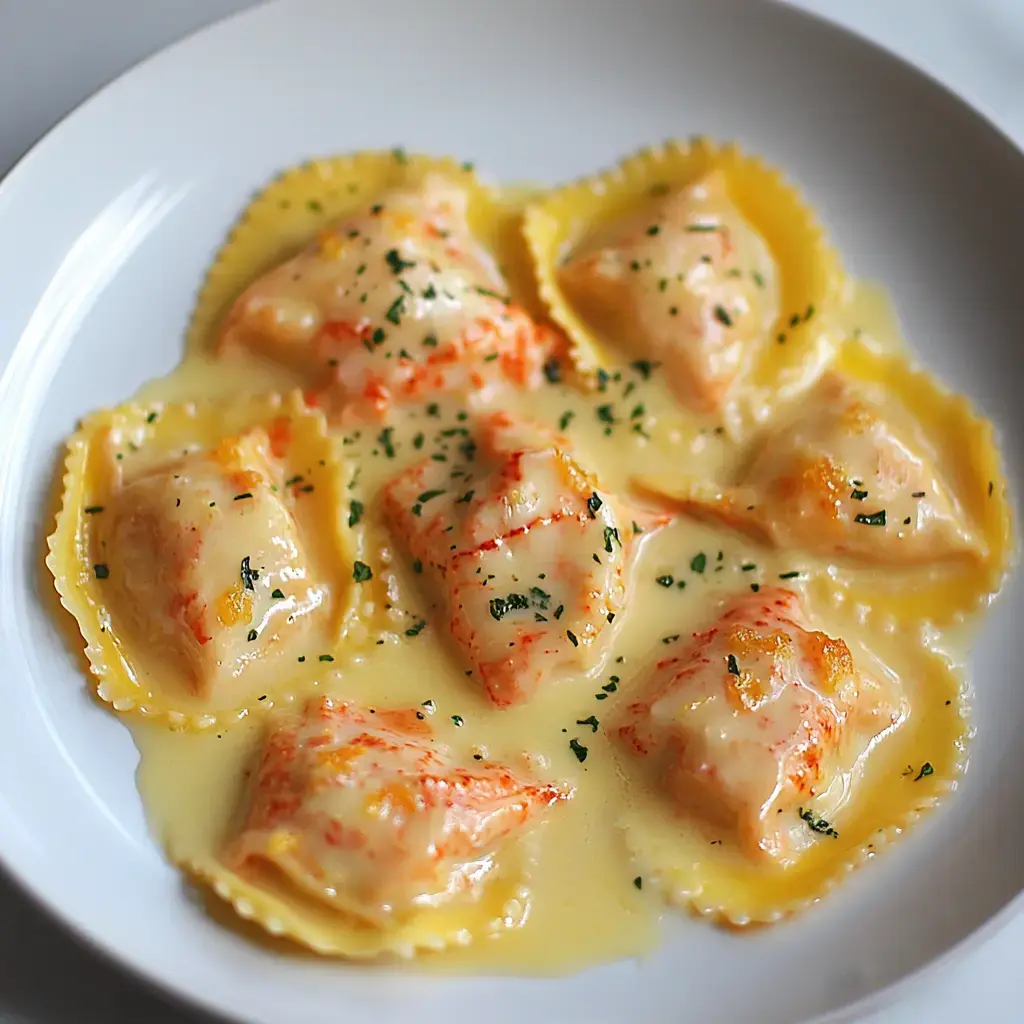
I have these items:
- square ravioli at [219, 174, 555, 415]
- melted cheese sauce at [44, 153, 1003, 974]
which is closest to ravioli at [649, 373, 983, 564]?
melted cheese sauce at [44, 153, 1003, 974]

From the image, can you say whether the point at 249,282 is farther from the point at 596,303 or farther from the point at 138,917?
the point at 138,917

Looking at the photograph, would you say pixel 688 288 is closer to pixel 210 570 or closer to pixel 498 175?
pixel 498 175

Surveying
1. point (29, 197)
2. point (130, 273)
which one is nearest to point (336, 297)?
point (130, 273)

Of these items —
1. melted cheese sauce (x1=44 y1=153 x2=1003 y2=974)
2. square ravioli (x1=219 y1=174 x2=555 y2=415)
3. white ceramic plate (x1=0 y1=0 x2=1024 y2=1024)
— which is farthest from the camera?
square ravioli (x1=219 y1=174 x2=555 y2=415)

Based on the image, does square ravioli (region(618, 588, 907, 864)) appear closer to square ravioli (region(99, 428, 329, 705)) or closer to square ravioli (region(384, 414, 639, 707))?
square ravioli (region(384, 414, 639, 707))

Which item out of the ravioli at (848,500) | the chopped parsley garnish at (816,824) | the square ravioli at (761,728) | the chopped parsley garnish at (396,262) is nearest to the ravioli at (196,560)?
the chopped parsley garnish at (396,262)

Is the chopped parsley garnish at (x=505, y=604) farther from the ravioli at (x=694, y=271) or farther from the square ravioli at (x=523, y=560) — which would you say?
the ravioli at (x=694, y=271)

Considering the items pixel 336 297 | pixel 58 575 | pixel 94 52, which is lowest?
pixel 58 575
